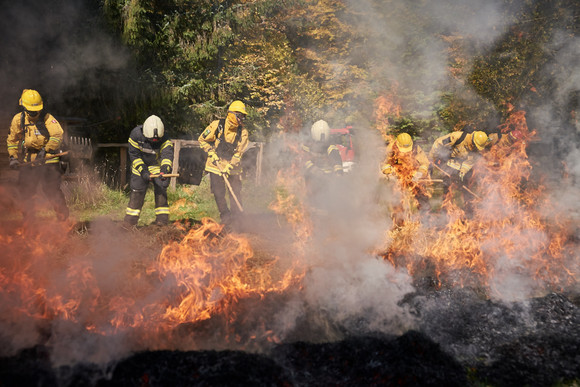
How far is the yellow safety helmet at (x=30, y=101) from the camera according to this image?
19.1 feet

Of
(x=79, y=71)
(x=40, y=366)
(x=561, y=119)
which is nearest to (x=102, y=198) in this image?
(x=79, y=71)

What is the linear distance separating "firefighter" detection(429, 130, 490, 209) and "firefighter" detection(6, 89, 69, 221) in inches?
285

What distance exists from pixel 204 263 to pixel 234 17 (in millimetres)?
9211

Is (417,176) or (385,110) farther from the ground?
(385,110)

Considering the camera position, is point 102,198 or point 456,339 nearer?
point 456,339

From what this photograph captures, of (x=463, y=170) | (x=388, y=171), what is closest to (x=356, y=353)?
(x=388, y=171)

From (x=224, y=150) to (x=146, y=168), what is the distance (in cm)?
141

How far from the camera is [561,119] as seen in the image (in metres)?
8.97

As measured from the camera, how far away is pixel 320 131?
796 cm

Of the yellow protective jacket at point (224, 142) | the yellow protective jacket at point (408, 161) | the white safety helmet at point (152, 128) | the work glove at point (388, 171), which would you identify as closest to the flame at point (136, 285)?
the yellow protective jacket at point (224, 142)

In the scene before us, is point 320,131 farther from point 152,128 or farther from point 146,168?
point 146,168

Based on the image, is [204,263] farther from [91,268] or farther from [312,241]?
[312,241]

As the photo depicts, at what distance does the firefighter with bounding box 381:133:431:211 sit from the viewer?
273 inches

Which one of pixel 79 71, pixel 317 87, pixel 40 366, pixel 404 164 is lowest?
pixel 40 366
